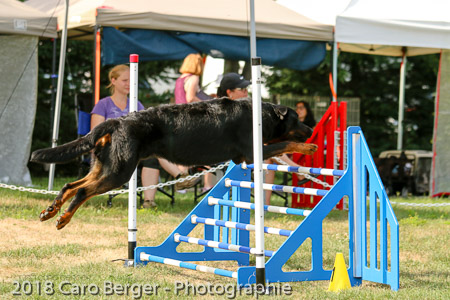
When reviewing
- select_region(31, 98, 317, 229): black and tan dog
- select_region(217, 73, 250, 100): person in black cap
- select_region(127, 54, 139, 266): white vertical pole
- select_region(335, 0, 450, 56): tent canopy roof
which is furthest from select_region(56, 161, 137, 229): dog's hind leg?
select_region(335, 0, 450, 56): tent canopy roof

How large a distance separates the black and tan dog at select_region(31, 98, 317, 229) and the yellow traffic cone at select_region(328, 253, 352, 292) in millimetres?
784

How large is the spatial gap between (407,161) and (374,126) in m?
5.20

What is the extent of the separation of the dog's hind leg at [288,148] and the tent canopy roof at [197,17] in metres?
4.12

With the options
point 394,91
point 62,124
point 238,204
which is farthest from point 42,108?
point 238,204

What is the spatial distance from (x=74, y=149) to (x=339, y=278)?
188cm

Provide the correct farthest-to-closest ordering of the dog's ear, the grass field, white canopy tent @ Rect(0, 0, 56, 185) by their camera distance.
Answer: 1. white canopy tent @ Rect(0, 0, 56, 185)
2. the dog's ear
3. the grass field

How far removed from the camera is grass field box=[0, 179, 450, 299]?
4.31m

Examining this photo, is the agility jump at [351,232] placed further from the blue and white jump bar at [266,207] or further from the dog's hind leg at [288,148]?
the dog's hind leg at [288,148]

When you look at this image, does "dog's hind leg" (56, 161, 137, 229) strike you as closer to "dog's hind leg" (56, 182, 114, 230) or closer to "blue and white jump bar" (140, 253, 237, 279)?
"dog's hind leg" (56, 182, 114, 230)

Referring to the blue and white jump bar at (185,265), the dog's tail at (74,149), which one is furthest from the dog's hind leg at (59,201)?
the blue and white jump bar at (185,265)

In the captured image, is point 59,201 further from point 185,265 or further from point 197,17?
point 197,17

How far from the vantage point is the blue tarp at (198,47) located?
28.0ft

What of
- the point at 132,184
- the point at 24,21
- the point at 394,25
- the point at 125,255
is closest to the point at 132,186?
the point at 132,184

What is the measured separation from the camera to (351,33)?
31.0 feet
